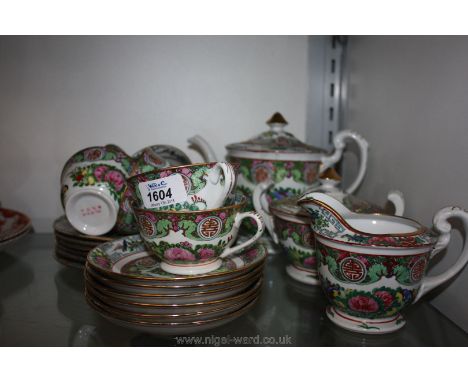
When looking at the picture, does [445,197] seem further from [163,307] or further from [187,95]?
[187,95]

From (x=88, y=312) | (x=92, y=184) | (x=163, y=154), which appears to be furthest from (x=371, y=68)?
(x=88, y=312)

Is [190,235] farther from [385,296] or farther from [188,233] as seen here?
[385,296]

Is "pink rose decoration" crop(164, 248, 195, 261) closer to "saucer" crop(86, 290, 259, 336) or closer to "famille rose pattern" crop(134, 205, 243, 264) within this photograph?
"famille rose pattern" crop(134, 205, 243, 264)

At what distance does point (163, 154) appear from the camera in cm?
101

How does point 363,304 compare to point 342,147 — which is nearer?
point 363,304

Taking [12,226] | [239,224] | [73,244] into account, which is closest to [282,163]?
[239,224]

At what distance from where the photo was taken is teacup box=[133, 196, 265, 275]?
0.68 metres

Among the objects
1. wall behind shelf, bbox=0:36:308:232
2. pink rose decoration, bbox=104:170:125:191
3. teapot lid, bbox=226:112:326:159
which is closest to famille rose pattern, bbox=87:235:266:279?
pink rose decoration, bbox=104:170:125:191

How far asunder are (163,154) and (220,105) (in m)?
0.24

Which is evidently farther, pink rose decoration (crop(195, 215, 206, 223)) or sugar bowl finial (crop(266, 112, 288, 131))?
sugar bowl finial (crop(266, 112, 288, 131))

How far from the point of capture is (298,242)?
845mm

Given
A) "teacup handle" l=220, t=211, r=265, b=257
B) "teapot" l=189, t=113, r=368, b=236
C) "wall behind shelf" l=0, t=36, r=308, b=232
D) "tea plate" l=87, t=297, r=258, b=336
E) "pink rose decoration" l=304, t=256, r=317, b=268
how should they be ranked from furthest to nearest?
"wall behind shelf" l=0, t=36, r=308, b=232, "teapot" l=189, t=113, r=368, b=236, "pink rose decoration" l=304, t=256, r=317, b=268, "teacup handle" l=220, t=211, r=265, b=257, "tea plate" l=87, t=297, r=258, b=336

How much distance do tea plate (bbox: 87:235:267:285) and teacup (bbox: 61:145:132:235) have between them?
0.08 metres

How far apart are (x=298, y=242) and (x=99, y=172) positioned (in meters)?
0.41
